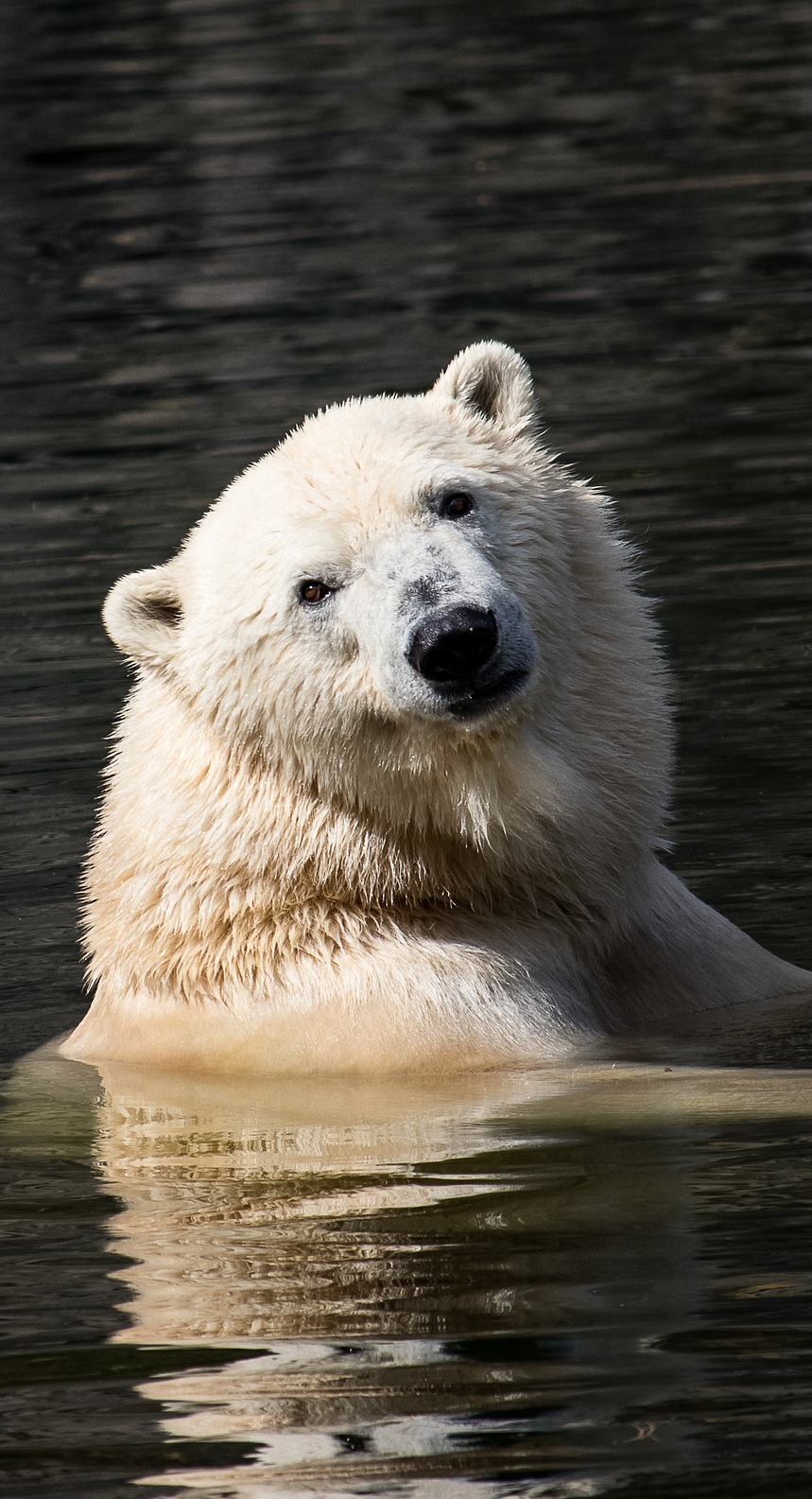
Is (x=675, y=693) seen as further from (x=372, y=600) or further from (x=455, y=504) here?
(x=372, y=600)

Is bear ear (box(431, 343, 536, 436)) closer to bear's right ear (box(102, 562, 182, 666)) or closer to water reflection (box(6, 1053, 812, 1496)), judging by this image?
bear's right ear (box(102, 562, 182, 666))

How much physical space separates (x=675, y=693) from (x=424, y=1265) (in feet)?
11.7

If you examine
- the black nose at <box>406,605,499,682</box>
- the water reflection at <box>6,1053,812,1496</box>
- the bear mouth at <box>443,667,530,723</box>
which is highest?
the black nose at <box>406,605,499,682</box>

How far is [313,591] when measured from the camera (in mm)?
4398

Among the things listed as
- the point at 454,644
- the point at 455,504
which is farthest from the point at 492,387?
the point at 454,644

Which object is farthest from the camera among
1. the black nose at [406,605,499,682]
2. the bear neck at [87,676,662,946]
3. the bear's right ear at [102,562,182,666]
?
the bear's right ear at [102,562,182,666]

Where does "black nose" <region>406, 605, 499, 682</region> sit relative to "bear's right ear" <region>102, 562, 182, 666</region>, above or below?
below

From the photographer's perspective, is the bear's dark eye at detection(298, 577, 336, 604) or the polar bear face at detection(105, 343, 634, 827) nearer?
the polar bear face at detection(105, 343, 634, 827)

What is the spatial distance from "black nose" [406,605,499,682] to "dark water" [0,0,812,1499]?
0.88m

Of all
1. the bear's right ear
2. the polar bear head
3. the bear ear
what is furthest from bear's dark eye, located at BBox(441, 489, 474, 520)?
the bear's right ear

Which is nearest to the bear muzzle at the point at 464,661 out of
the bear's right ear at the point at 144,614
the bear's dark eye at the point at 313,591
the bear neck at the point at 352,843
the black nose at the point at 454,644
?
the black nose at the point at 454,644

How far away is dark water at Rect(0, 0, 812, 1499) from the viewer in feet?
10.7

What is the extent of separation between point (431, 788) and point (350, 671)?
29cm

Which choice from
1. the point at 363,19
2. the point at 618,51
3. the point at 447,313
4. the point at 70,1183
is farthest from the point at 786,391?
the point at 363,19
